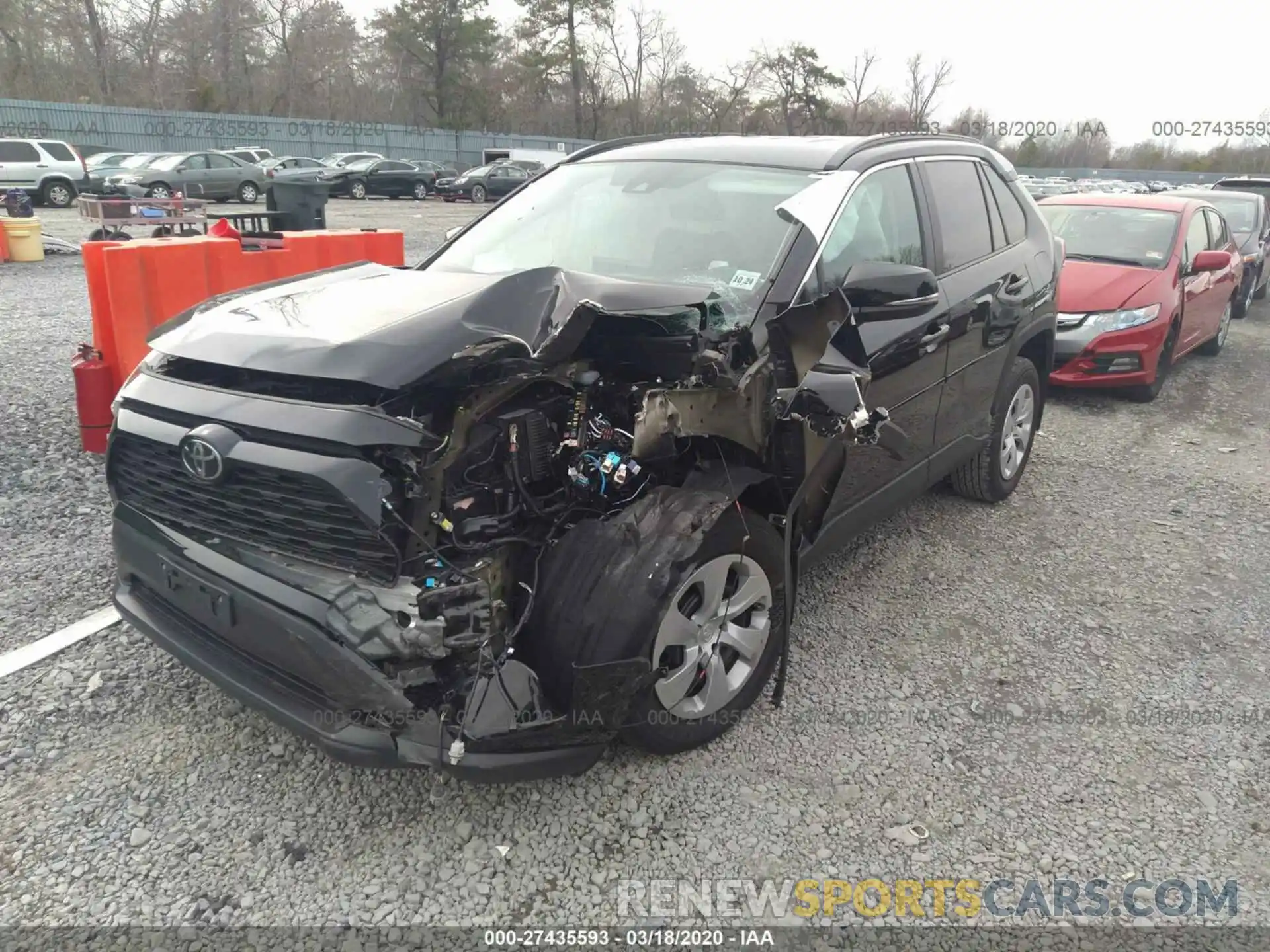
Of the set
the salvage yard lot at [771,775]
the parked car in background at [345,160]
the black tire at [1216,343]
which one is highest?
the parked car in background at [345,160]

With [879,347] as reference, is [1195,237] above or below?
above

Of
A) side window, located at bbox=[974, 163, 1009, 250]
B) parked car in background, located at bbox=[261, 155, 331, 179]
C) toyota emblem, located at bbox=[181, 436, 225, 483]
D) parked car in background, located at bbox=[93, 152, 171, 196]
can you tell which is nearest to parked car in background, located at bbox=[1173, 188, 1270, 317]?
side window, located at bbox=[974, 163, 1009, 250]

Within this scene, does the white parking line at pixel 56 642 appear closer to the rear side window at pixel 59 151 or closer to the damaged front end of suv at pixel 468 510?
the damaged front end of suv at pixel 468 510

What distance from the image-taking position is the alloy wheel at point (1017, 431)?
16.0 feet

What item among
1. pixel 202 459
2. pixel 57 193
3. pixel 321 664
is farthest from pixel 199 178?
pixel 321 664

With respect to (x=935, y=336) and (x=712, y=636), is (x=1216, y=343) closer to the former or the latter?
(x=935, y=336)

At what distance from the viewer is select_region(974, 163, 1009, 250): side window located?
450 cm

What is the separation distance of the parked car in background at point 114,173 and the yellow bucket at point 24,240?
956cm

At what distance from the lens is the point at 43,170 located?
21.1m

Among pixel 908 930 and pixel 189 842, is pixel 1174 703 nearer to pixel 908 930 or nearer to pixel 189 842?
pixel 908 930

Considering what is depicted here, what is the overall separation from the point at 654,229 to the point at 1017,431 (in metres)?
2.76

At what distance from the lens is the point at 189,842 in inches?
96.2

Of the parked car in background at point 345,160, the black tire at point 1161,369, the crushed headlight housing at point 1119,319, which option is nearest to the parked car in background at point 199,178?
the parked car in background at point 345,160

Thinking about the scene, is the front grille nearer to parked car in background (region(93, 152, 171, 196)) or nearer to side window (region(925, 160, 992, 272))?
side window (region(925, 160, 992, 272))
